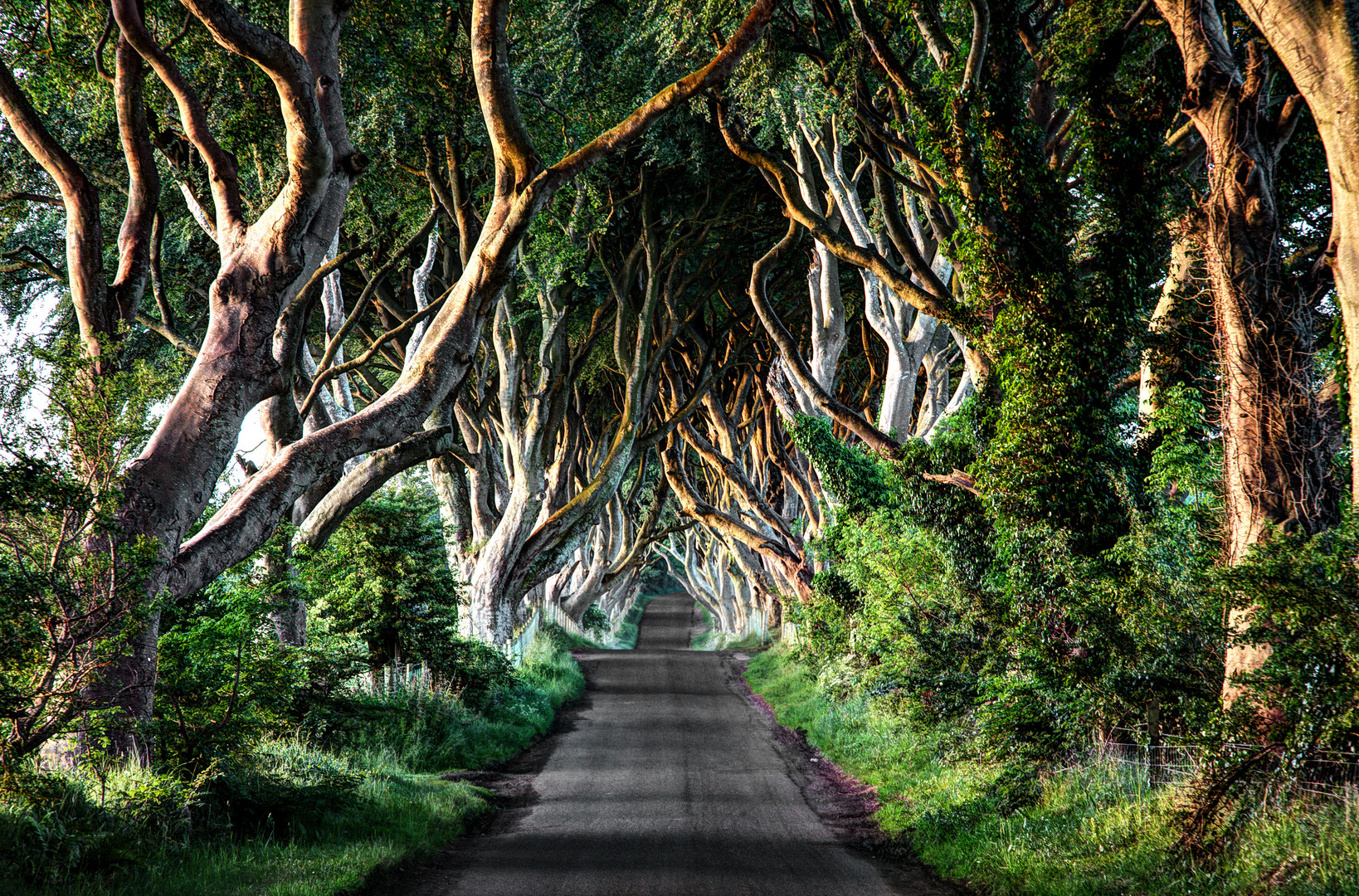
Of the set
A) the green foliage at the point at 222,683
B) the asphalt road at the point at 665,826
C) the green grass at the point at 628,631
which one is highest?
the green foliage at the point at 222,683

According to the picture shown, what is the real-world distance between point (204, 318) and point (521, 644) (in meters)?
10.2

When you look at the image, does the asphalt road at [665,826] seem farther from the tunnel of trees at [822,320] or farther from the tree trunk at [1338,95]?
the tree trunk at [1338,95]

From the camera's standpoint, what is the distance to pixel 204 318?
16.4 metres

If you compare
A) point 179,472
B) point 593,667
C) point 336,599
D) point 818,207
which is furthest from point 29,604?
point 593,667

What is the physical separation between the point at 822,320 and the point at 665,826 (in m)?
10.4

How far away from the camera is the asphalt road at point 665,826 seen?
265 inches

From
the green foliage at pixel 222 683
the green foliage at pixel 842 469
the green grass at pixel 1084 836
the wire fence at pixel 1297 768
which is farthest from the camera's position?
the green foliage at pixel 842 469

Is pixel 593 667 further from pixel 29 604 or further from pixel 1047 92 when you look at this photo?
pixel 29 604

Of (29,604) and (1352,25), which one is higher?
(1352,25)

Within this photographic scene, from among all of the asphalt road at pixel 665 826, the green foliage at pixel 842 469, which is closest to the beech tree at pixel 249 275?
the asphalt road at pixel 665 826

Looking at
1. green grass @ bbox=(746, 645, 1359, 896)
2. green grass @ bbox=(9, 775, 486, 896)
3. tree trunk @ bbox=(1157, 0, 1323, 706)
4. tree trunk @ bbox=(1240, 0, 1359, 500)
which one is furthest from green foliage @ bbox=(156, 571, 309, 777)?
tree trunk @ bbox=(1240, 0, 1359, 500)

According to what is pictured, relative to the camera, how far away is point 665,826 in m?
8.67

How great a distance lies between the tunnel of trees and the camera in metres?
5.79

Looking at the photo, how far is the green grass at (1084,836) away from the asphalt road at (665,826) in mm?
681
